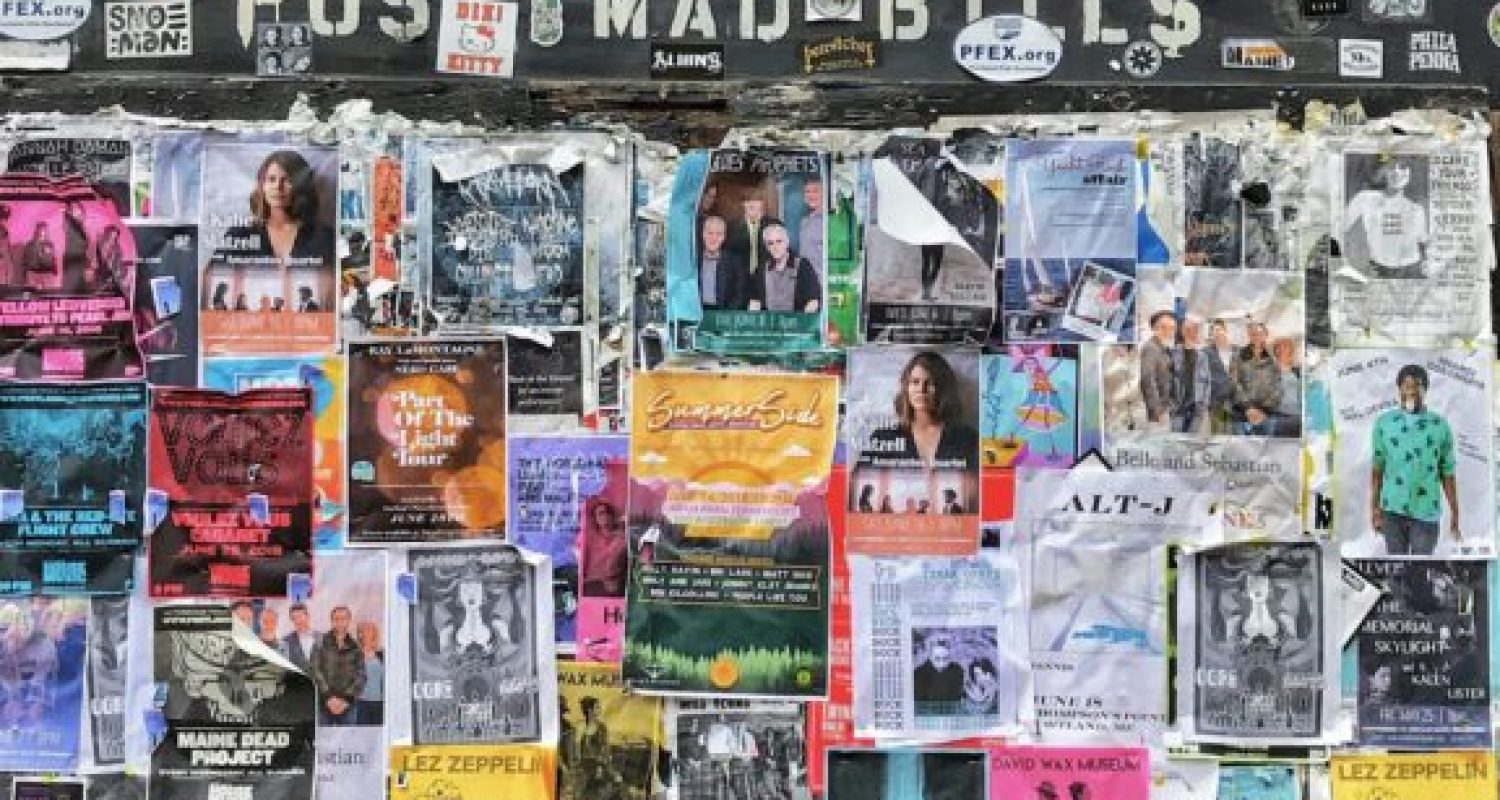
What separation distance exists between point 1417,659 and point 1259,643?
310mm

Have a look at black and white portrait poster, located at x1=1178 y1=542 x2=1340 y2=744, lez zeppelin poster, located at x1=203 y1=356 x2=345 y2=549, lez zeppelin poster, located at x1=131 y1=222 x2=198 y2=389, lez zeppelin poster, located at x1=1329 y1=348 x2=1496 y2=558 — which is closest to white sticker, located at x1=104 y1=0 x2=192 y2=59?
lez zeppelin poster, located at x1=131 y1=222 x2=198 y2=389

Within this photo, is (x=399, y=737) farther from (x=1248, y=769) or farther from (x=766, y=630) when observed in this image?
(x=1248, y=769)

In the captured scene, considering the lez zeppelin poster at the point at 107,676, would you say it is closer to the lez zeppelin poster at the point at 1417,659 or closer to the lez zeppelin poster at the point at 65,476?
the lez zeppelin poster at the point at 65,476

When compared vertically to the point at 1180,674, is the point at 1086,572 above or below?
above

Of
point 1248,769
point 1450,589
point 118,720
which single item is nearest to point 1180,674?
point 1248,769

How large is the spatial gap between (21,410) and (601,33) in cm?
136

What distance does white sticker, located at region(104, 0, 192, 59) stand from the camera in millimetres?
2725

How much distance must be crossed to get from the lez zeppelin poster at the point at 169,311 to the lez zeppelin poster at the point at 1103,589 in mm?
1651

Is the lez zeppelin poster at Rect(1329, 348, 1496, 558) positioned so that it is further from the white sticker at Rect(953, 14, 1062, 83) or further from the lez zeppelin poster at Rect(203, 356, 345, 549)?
the lez zeppelin poster at Rect(203, 356, 345, 549)

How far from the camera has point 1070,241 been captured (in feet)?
8.79

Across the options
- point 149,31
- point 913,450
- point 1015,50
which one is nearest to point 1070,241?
point 1015,50

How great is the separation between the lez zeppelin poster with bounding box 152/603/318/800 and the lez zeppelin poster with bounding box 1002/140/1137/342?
5.24ft

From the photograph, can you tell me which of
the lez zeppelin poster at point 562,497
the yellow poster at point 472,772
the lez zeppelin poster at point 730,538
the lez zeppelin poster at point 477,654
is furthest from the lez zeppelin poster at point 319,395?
the lez zeppelin poster at point 730,538

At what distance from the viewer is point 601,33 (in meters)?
2.72
